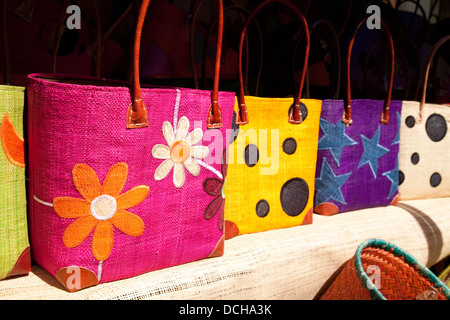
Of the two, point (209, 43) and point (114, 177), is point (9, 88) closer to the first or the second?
point (114, 177)

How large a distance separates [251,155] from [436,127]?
2.85 feet

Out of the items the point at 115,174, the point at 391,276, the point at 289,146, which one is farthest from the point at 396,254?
the point at 115,174

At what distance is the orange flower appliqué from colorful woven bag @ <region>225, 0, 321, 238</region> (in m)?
0.32

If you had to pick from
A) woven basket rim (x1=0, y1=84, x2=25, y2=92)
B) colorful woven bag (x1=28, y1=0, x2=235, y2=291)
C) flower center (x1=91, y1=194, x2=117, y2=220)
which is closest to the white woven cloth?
colorful woven bag (x1=28, y1=0, x2=235, y2=291)

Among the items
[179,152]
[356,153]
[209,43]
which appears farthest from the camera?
[209,43]

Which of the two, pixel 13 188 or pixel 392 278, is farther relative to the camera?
pixel 392 278

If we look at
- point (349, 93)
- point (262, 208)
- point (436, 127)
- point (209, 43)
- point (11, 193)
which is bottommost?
point (262, 208)

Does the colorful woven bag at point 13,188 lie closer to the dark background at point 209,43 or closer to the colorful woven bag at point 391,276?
the dark background at point 209,43

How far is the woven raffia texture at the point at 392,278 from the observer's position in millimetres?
967

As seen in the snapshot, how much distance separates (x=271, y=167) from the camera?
1051 millimetres

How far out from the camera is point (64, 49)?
104cm
